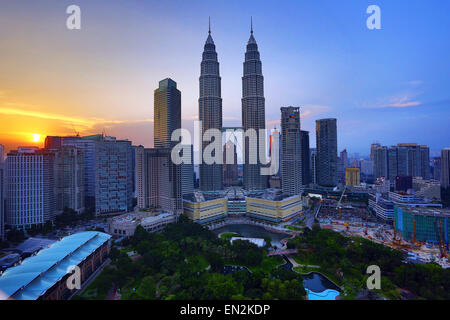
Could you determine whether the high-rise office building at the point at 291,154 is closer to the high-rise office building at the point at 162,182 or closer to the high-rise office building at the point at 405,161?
the high-rise office building at the point at 162,182

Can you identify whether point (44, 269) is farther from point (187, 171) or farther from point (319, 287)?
point (187, 171)

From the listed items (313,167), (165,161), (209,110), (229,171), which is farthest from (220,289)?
(313,167)

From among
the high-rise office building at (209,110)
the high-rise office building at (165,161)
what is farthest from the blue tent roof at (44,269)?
the high-rise office building at (209,110)

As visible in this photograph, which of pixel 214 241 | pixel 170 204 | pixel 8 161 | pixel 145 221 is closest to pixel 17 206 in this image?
pixel 8 161

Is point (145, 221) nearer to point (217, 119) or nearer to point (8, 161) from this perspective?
point (8, 161)

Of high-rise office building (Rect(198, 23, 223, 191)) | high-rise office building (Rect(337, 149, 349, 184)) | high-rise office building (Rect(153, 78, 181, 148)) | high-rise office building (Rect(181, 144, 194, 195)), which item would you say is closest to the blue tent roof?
high-rise office building (Rect(181, 144, 194, 195))

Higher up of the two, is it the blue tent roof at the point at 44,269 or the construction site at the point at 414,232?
the blue tent roof at the point at 44,269
